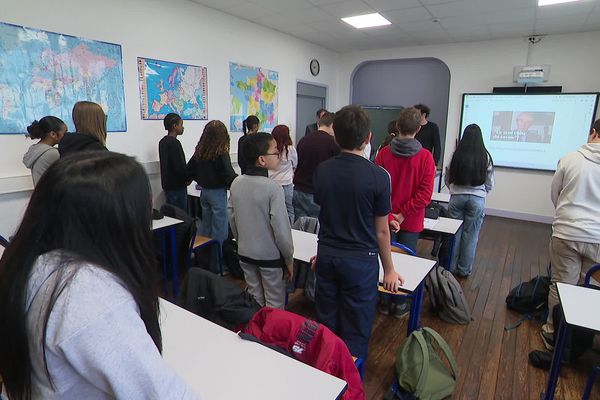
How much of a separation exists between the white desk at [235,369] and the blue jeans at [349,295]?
53cm

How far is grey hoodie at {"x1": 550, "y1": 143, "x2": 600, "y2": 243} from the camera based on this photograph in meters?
2.01

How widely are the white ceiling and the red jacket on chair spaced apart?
3.61m

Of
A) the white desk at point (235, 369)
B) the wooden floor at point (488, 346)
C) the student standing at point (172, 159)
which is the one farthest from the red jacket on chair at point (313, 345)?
the student standing at point (172, 159)

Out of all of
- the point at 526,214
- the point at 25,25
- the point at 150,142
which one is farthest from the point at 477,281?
the point at 25,25

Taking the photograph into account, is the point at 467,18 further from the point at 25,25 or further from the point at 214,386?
the point at 214,386

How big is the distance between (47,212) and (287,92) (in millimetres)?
5111

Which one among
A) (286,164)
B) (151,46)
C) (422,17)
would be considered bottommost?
(286,164)

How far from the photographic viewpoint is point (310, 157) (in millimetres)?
3049

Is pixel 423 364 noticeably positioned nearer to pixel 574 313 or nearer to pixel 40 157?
pixel 574 313

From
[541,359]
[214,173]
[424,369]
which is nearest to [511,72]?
[541,359]

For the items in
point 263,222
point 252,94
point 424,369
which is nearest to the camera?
point 424,369

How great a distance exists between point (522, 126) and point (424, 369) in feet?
16.0

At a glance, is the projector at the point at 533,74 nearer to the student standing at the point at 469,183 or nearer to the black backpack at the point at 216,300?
the student standing at the point at 469,183

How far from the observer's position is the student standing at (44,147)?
2.44 meters
